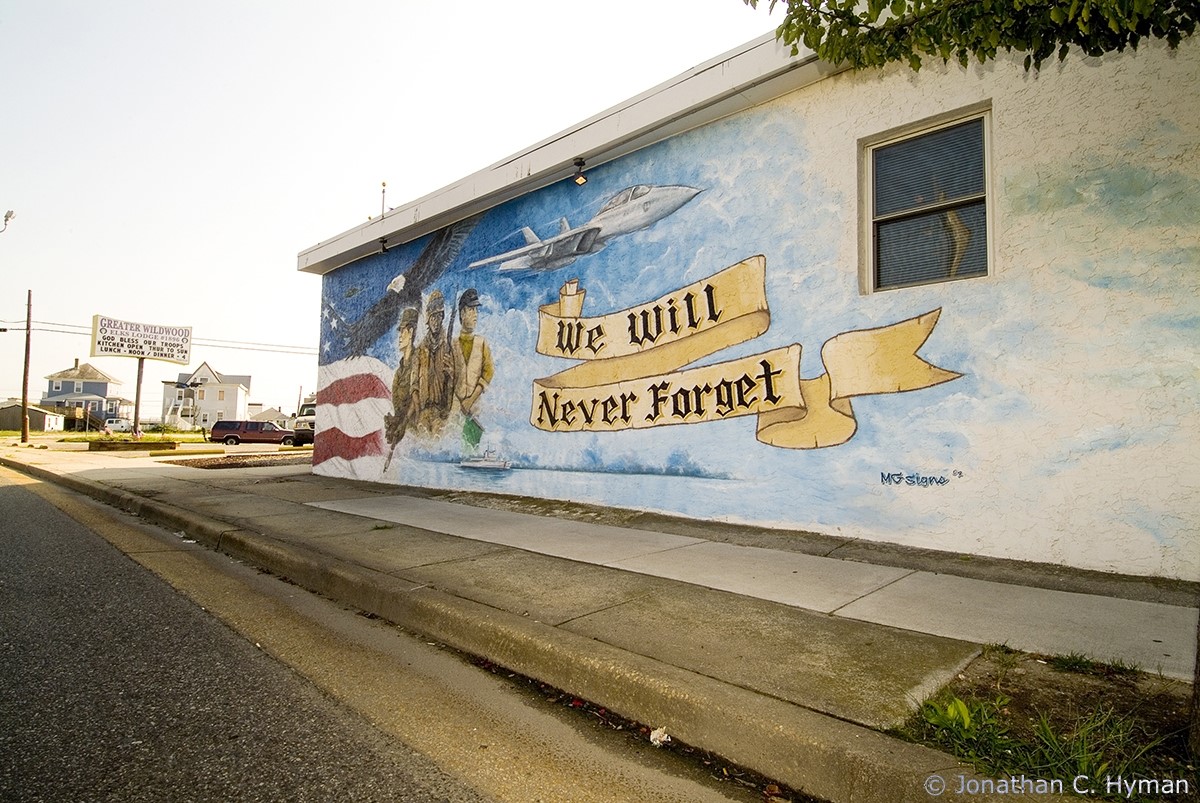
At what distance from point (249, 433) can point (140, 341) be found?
697cm

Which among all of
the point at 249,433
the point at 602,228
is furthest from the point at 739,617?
the point at 249,433

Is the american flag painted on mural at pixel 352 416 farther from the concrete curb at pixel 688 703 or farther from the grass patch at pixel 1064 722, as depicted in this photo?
the grass patch at pixel 1064 722

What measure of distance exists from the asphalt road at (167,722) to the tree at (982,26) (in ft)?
11.8

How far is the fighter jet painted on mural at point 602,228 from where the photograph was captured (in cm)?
686

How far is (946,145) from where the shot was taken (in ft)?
16.9

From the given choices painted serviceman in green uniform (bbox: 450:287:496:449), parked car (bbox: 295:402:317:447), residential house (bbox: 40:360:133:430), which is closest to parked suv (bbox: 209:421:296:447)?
parked car (bbox: 295:402:317:447)

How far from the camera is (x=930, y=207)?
5.16 meters

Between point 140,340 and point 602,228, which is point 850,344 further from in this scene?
point 140,340

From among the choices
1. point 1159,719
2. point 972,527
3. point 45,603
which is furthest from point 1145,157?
point 45,603

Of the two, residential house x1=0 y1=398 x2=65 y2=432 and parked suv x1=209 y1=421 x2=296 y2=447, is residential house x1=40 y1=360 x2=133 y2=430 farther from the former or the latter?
parked suv x1=209 y1=421 x2=296 y2=447

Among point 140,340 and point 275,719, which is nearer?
point 275,719

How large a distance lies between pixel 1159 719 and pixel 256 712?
140 inches

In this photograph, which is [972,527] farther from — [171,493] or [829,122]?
[171,493]

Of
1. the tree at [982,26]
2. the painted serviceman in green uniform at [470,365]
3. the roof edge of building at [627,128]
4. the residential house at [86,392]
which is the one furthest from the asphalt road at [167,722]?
the residential house at [86,392]
